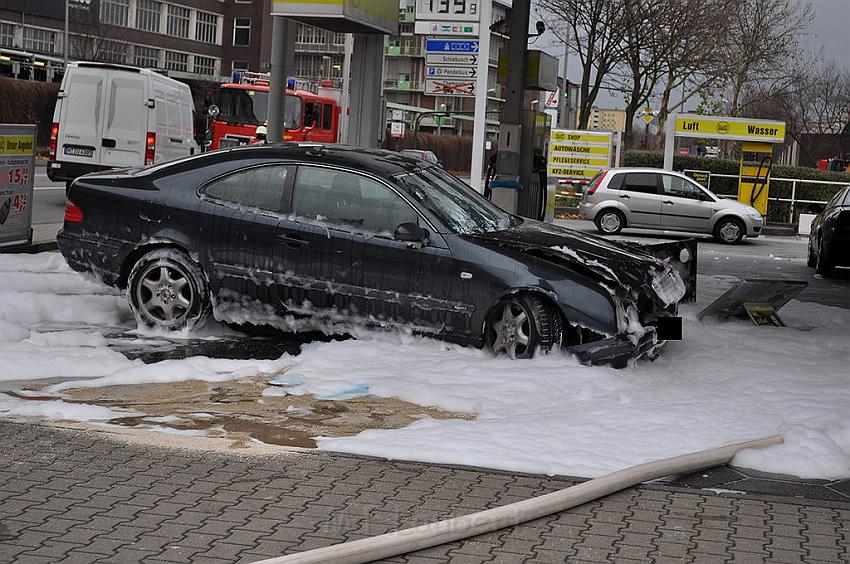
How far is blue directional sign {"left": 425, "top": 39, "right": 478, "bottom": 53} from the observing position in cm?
2139

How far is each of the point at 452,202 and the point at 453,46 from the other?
12.4 meters

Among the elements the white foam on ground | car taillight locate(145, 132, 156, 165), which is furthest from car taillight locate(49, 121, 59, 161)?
the white foam on ground

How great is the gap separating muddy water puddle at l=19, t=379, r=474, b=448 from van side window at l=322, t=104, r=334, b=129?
99.4ft

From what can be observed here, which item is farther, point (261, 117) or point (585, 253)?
point (261, 117)

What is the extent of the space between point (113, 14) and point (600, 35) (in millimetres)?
52661

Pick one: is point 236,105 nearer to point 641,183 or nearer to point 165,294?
point 641,183

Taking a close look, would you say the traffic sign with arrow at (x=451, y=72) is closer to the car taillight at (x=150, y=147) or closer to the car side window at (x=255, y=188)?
the car taillight at (x=150, y=147)

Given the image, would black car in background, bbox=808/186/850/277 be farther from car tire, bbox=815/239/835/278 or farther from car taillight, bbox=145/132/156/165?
car taillight, bbox=145/132/156/165

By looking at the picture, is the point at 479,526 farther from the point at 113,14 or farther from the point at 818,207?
the point at 113,14

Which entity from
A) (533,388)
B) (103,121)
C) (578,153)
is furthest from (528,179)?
(578,153)

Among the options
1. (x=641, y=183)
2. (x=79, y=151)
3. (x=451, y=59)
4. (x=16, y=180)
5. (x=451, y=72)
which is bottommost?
(x=16, y=180)

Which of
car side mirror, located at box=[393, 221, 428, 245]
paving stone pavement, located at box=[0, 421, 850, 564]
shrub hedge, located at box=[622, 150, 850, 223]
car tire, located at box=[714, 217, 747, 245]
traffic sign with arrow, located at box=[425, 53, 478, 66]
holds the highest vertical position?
traffic sign with arrow, located at box=[425, 53, 478, 66]

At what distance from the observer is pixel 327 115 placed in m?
37.6

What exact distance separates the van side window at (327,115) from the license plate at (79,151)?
15.6m
